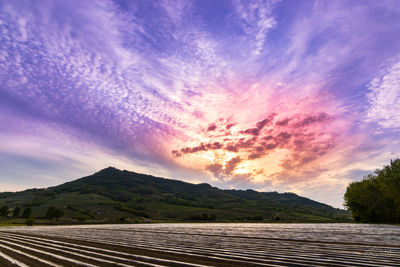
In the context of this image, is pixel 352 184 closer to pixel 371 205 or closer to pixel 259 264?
pixel 371 205

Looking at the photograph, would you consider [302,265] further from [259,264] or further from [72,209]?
[72,209]

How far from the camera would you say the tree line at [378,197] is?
58.9 m

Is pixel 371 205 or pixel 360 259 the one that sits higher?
pixel 371 205

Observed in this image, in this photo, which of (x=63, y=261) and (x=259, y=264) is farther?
(x=63, y=261)

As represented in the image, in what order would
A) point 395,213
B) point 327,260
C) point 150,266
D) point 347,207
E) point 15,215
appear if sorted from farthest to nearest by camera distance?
1. point 15,215
2. point 347,207
3. point 395,213
4. point 327,260
5. point 150,266

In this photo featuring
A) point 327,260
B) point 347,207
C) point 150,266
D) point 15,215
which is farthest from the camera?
point 15,215

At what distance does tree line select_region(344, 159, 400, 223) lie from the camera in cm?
5888

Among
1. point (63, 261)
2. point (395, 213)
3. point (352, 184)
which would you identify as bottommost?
point (63, 261)

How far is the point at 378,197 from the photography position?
67062 millimetres

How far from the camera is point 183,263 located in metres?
11.4

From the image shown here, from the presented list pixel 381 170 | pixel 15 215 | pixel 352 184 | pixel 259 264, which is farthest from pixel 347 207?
pixel 15 215

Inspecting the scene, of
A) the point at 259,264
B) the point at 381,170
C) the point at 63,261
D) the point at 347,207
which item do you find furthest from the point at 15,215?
the point at 381,170

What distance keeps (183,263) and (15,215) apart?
140m

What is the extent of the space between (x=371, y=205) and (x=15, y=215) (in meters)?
156
